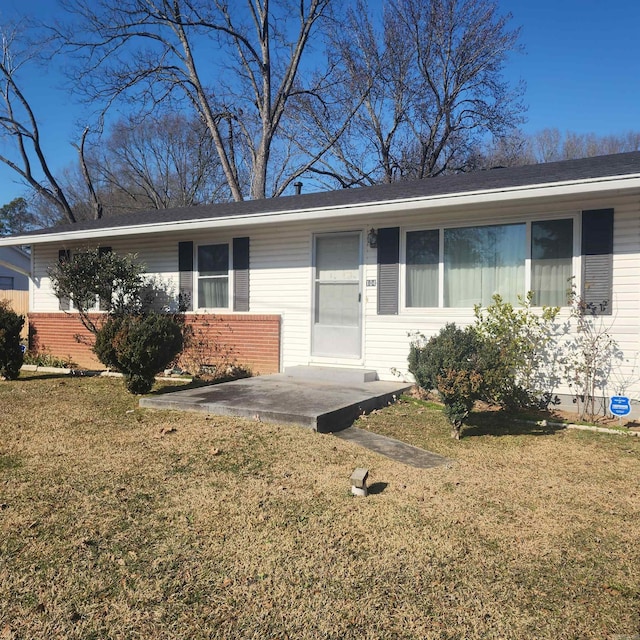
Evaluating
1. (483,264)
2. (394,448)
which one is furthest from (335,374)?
(394,448)

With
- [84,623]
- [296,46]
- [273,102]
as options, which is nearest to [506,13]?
[296,46]

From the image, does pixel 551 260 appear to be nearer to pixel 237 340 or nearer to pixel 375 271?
pixel 375 271

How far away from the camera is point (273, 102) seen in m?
22.0

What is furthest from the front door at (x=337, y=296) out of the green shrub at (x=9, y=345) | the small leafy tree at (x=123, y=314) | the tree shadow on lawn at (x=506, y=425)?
the green shrub at (x=9, y=345)

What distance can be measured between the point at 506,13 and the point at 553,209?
1687 centimetres

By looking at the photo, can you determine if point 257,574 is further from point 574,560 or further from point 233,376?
point 233,376

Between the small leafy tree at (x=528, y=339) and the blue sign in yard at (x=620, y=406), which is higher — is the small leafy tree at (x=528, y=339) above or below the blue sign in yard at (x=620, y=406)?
above

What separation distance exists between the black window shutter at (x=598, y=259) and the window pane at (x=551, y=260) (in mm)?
215

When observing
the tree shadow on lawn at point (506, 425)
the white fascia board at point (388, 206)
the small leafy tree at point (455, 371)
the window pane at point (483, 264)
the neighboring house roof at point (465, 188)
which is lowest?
the tree shadow on lawn at point (506, 425)

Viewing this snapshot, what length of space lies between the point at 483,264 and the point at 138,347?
197 inches

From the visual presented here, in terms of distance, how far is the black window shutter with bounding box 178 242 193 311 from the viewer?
33.5 feet

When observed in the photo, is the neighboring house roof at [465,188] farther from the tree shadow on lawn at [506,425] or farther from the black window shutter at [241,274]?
the tree shadow on lawn at [506,425]

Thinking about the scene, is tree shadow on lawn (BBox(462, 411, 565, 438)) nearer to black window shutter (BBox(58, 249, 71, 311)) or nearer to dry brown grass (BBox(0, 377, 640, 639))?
dry brown grass (BBox(0, 377, 640, 639))

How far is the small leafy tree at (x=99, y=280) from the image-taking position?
9.85 m
